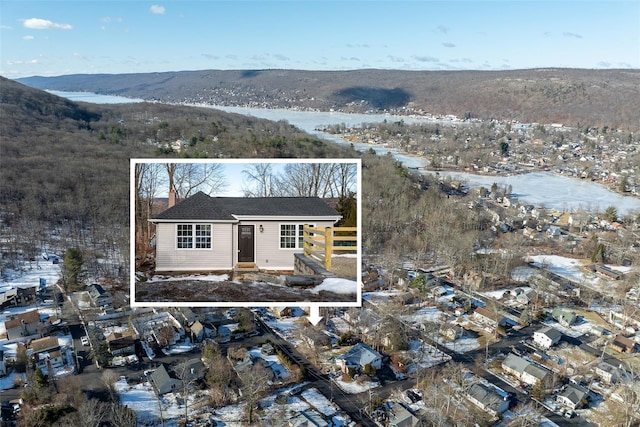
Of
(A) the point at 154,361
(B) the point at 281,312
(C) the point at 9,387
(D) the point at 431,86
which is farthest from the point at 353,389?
(D) the point at 431,86

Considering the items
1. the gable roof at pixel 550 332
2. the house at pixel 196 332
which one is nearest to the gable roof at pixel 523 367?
the gable roof at pixel 550 332

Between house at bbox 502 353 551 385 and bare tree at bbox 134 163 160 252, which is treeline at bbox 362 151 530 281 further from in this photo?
bare tree at bbox 134 163 160 252

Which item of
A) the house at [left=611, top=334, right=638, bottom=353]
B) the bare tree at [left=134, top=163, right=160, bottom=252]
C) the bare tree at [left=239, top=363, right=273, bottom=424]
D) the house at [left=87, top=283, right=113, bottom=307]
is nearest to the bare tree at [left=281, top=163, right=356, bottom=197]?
the bare tree at [left=134, top=163, right=160, bottom=252]

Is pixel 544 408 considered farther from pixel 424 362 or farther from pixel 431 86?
pixel 431 86

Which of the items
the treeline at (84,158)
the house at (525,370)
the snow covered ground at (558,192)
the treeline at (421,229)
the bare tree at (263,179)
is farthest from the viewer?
the snow covered ground at (558,192)

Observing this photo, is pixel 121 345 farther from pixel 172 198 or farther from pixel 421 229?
pixel 421 229

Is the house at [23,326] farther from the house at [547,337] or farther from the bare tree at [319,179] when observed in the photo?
the house at [547,337]
